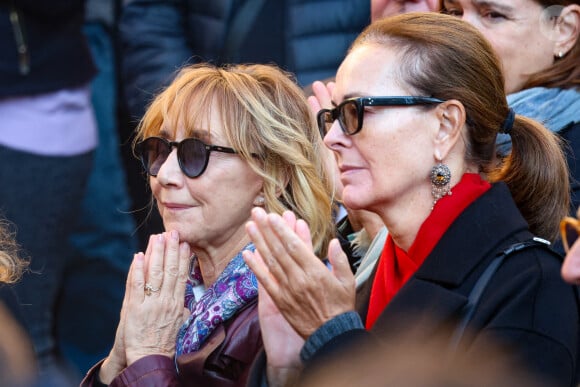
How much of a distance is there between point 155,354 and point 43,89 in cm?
224

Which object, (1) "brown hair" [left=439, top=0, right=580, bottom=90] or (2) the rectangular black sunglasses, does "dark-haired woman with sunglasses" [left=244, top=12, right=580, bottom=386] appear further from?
(1) "brown hair" [left=439, top=0, right=580, bottom=90]

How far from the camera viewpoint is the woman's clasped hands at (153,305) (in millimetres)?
3346

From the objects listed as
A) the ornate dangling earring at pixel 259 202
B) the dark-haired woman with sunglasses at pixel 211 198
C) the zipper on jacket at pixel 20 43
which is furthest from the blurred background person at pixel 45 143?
the ornate dangling earring at pixel 259 202

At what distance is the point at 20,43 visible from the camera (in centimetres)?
504

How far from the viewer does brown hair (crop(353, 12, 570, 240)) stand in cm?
295

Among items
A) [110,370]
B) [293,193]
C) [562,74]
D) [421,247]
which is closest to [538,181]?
[421,247]

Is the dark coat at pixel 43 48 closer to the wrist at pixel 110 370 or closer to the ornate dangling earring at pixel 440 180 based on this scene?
the wrist at pixel 110 370

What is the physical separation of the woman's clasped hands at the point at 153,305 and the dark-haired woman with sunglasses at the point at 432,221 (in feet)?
1.90

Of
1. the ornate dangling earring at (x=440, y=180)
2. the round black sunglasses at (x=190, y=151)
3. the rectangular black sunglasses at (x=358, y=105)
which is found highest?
the rectangular black sunglasses at (x=358, y=105)

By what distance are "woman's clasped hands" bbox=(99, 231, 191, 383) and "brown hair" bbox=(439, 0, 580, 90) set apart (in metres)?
1.36

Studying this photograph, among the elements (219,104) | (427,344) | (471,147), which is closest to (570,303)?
(427,344)

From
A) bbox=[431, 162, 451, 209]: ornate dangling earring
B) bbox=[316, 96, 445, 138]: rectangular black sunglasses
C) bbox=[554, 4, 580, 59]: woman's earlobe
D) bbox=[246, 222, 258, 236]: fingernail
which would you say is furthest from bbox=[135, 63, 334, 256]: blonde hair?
bbox=[554, 4, 580, 59]: woman's earlobe

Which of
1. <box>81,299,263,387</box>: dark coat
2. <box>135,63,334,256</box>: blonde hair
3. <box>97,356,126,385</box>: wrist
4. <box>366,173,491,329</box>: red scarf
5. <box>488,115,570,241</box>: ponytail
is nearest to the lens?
<box>366,173,491,329</box>: red scarf

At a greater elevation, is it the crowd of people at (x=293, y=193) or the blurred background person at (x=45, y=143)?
the crowd of people at (x=293, y=193)
